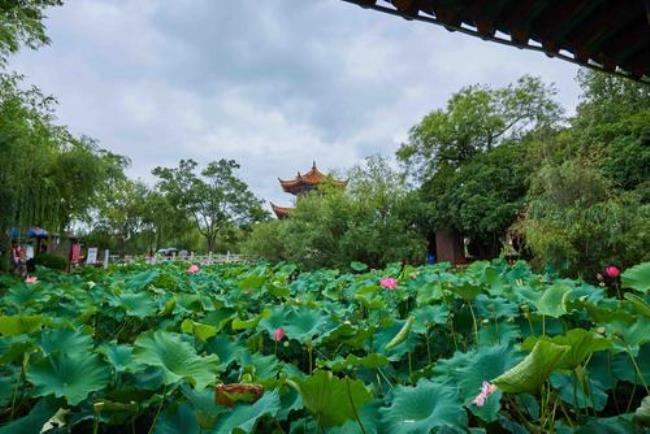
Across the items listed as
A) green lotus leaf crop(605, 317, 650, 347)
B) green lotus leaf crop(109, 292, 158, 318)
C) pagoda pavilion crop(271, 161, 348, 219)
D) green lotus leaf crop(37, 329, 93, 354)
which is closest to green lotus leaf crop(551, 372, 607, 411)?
green lotus leaf crop(605, 317, 650, 347)

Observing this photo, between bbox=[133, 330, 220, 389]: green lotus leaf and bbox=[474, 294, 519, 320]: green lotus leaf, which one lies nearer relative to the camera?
bbox=[133, 330, 220, 389]: green lotus leaf

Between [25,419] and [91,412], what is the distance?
9 cm

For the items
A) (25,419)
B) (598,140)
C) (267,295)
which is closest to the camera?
(25,419)

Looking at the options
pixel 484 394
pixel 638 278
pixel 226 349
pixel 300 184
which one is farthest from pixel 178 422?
pixel 300 184

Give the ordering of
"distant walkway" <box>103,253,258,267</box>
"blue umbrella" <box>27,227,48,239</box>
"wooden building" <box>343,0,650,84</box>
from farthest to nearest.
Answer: "distant walkway" <box>103,253,258,267</box>, "blue umbrella" <box>27,227,48,239</box>, "wooden building" <box>343,0,650,84</box>

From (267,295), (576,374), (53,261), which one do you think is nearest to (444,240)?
(53,261)

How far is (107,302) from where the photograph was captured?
148cm

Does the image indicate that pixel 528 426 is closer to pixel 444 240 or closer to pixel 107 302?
pixel 107 302

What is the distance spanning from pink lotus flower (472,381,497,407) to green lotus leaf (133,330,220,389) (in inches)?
17.6

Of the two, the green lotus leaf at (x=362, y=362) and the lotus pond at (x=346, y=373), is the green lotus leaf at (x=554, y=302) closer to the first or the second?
the lotus pond at (x=346, y=373)

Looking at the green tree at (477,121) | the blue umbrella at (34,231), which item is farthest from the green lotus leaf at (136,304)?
the green tree at (477,121)

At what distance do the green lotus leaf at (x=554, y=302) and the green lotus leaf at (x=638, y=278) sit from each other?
22 cm

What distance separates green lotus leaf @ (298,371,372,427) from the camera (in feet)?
1.94

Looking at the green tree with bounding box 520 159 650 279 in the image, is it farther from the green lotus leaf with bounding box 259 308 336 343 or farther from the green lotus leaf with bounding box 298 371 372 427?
the green lotus leaf with bounding box 298 371 372 427
